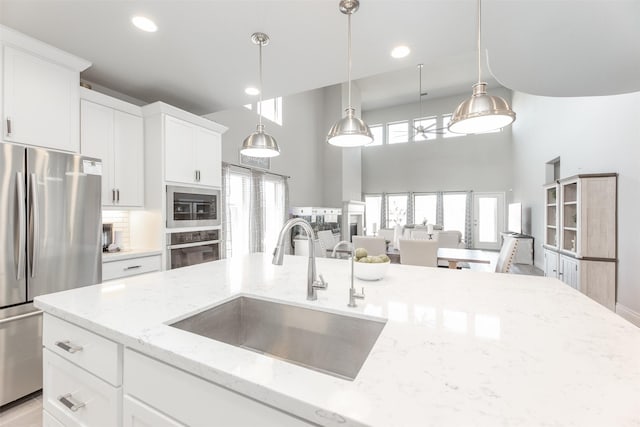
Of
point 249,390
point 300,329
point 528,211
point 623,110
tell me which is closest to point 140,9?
point 300,329

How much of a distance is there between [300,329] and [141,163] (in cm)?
263

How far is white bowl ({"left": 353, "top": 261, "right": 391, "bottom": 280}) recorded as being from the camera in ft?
4.97

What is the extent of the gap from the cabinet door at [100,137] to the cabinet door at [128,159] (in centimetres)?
5

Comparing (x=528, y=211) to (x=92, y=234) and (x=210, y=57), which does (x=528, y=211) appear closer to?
(x=210, y=57)

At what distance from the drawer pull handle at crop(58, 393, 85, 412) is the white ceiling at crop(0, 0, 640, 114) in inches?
88.1

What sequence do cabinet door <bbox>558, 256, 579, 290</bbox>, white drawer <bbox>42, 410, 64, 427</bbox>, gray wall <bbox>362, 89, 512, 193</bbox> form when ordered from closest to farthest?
white drawer <bbox>42, 410, 64, 427</bbox> → cabinet door <bbox>558, 256, 579, 290</bbox> → gray wall <bbox>362, 89, 512, 193</bbox>

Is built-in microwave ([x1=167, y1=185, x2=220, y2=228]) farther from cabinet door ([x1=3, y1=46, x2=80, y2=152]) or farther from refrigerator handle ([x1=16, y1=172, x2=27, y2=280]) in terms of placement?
refrigerator handle ([x1=16, y1=172, x2=27, y2=280])

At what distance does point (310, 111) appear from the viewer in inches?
286

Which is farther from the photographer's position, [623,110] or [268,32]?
[623,110]

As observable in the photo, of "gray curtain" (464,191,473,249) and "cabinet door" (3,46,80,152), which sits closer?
"cabinet door" (3,46,80,152)

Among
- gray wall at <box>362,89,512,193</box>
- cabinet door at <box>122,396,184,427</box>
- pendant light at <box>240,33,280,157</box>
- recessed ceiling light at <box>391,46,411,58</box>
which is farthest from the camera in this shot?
gray wall at <box>362,89,512,193</box>

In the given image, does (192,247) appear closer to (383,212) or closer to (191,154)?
(191,154)

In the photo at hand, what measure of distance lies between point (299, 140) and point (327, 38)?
4.67 metres

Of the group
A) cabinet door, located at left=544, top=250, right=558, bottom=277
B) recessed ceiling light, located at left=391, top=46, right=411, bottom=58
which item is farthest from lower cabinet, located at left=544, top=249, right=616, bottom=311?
recessed ceiling light, located at left=391, top=46, right=411, bottom=58
